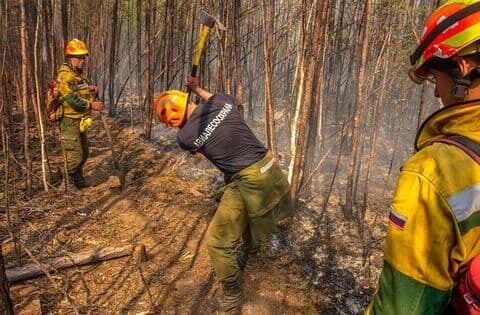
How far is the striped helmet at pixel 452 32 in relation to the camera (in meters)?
0.95

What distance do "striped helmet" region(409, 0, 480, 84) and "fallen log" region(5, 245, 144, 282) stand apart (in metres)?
3.00

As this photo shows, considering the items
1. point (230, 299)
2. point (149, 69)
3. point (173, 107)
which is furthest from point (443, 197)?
point (149, 69)

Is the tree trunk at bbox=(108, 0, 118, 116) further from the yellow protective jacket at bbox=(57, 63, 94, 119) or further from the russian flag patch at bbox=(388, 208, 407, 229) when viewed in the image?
the russian flag patch at bbox=(388, 208, 407, 229)

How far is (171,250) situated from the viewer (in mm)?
3930

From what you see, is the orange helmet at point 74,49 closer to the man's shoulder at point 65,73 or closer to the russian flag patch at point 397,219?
the man's shoulder at point 65,73

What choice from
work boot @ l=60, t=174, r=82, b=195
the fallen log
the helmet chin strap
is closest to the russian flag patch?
the helmet chin strap

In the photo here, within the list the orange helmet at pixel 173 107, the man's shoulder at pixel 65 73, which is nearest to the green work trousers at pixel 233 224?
the orange helmet at pixel 173 107

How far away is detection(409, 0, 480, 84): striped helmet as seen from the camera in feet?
3.10

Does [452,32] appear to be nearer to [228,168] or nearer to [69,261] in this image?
[228,168]

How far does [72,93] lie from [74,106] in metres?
0.17

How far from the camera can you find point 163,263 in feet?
12.1

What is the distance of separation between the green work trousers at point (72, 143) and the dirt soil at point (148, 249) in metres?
0.42

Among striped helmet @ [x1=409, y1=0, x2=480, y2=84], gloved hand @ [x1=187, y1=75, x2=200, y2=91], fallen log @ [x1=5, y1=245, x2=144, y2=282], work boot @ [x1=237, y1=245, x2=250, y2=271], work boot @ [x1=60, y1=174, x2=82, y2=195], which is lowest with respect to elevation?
work boot @ [x1=60, y1=174, x2=82, y2=195]

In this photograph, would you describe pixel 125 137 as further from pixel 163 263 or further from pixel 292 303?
pixel 292 303
